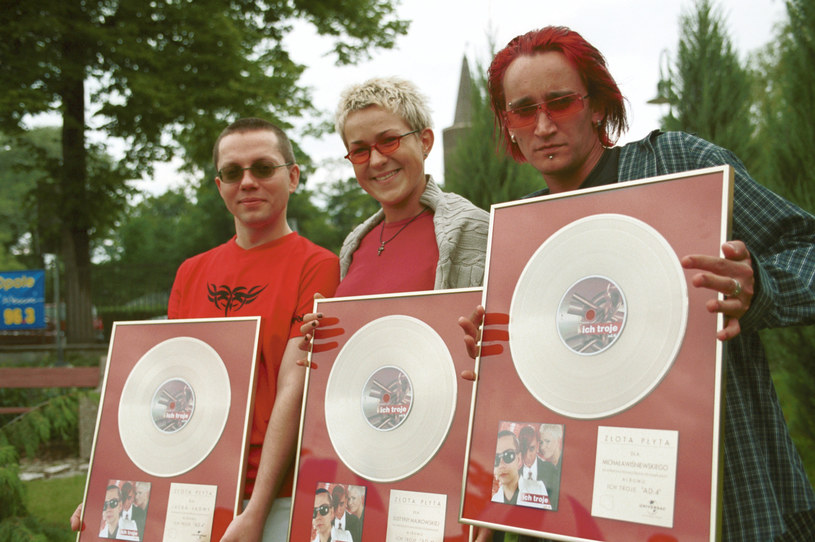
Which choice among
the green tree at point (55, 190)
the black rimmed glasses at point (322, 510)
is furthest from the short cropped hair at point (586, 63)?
the green tree at point (55, 190)

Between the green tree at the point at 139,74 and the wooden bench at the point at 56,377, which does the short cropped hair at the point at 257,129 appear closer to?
the wooden bench at the point at 56,377

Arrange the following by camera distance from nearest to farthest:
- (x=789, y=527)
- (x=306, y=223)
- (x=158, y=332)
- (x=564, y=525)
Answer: (x=564, y=525)
(x=789, y=527)
(x=158, y=332)
(x=306, y=223)

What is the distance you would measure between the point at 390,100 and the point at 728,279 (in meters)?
1.45

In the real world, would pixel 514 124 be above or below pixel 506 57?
below

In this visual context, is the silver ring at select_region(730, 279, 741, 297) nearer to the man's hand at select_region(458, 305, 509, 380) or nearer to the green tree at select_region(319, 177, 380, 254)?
the man's hand at select_region(458, 305, 509, 380)

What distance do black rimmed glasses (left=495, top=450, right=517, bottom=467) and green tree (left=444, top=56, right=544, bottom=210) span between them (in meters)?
4.65

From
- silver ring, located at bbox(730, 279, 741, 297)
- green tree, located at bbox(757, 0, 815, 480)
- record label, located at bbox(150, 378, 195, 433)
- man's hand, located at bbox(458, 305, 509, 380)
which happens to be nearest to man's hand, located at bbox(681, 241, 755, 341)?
silver ring, located at bbox(730, 279, 741, 297)

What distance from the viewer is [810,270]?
1532 millimetres

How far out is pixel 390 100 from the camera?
2.43 metres

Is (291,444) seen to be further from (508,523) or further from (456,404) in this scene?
(508,523)

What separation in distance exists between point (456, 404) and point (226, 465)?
34.2 inches

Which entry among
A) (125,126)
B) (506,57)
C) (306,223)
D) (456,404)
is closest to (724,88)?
(506,57)

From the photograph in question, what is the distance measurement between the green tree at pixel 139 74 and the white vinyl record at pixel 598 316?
12225 mm

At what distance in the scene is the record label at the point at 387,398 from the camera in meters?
1.94
